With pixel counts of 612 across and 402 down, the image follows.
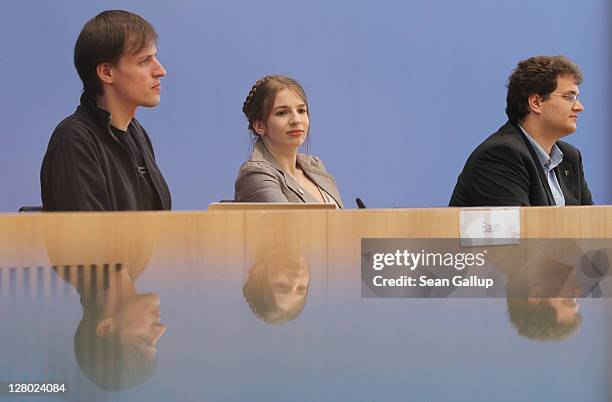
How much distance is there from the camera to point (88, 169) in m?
1.99

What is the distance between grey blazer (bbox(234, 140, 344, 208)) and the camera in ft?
8.18

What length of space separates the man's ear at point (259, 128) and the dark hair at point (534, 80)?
2.63 ft

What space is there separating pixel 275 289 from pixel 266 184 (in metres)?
1.01

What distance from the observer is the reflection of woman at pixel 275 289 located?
4.99 feet

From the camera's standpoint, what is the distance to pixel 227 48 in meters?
4.04

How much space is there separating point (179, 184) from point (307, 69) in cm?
74

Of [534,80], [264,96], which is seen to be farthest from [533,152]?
[264,96]

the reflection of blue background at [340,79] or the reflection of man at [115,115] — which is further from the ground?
the reflection of blue background at [340,79]

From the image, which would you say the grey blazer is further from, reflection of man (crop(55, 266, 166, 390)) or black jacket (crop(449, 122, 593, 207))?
reflection of man (crop(55, 266, 166, 390))

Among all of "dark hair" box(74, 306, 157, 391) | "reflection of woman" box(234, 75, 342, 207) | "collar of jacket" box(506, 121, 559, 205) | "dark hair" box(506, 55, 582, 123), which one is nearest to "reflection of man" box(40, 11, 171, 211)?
"reflection of woman" box(234, 75, 342, 207)

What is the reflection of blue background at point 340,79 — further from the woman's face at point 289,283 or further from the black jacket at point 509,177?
the woman's face at point 289,283

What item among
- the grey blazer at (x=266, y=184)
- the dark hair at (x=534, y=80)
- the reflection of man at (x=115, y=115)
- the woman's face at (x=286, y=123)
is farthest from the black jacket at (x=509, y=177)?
the reflection of man at (x=115, y=115)

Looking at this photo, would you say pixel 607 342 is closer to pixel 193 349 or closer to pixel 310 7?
pixel 193 349

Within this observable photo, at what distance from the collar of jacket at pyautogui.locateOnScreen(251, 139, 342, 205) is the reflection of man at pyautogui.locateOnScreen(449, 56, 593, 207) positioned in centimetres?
42
